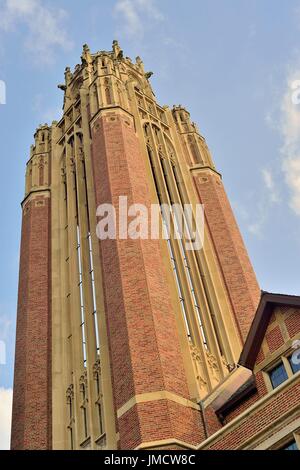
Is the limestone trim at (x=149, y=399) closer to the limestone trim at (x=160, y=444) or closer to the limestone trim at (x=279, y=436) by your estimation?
the limestone trim at (x=160, y=444)

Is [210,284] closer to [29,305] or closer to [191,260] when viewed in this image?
[191,260]

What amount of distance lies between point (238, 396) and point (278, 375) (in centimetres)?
214

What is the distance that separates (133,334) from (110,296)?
256 centimetres

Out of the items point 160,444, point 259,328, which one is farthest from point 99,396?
point 259,328

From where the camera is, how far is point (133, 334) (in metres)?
20.4

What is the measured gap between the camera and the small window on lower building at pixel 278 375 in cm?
1696

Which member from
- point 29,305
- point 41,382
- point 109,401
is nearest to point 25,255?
point 29,305

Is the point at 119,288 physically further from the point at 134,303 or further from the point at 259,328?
the point at 259,328

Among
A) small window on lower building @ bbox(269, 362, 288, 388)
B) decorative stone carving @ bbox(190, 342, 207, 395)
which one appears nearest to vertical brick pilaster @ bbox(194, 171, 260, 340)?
decorative stone carving @ bbox(190, 342, 207, 395)

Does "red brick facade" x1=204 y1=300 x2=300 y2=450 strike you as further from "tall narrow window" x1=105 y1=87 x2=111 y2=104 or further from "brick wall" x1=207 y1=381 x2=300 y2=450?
"tall narrow window" x1=105 y1=87 x2=111 y2=104

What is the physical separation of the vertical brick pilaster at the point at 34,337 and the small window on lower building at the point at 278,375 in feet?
32.6

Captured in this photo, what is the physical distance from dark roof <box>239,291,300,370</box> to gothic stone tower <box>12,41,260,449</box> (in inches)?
106

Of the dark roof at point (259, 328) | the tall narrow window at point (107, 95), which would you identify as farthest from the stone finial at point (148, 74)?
the dark roof at point (259, 328)

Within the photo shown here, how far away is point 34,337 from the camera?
26391 mm
